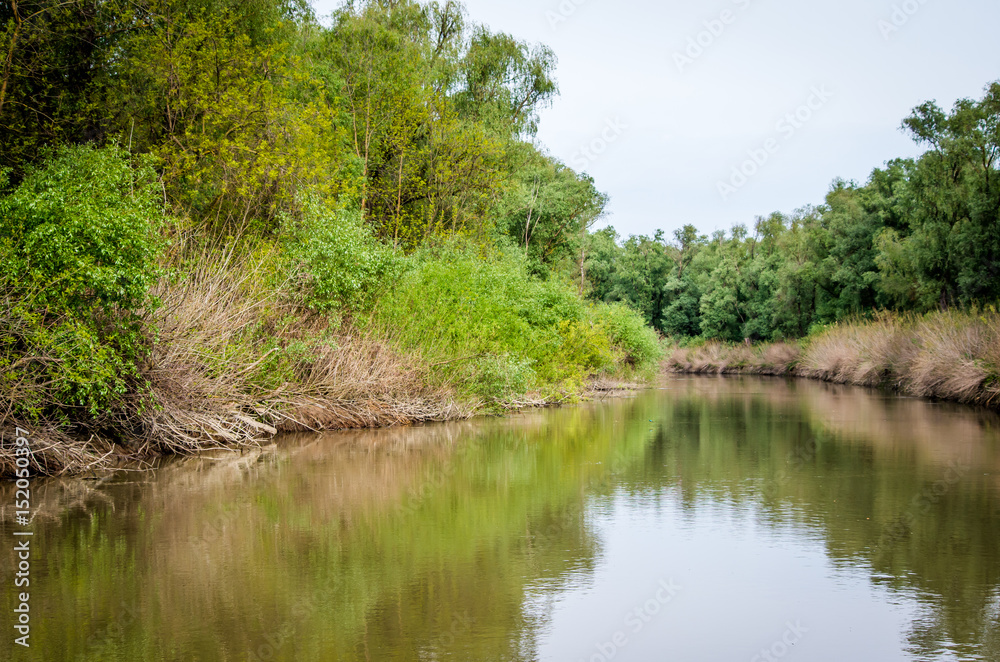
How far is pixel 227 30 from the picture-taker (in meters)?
20.5

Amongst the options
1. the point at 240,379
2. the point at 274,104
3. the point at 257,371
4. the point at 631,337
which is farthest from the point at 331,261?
the point at 631,337

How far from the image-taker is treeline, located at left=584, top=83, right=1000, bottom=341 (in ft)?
133

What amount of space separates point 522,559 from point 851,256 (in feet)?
190

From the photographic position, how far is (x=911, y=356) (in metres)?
34.5

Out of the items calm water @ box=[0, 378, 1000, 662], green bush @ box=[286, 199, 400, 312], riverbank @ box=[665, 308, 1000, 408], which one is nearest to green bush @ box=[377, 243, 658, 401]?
green bush @ box=[286, 199, 400, 312]

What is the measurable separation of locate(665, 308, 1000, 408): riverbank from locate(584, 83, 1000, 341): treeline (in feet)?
12.3

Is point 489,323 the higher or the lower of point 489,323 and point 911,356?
the higher

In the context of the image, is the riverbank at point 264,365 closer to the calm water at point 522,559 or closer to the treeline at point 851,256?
the calm water at point 522,559

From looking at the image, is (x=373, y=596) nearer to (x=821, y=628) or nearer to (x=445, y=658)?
(x=445, y=658)

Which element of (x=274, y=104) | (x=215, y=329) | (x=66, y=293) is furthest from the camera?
(x=274, y=104)

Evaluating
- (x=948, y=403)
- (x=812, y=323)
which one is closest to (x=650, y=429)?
(x=948, y=403)

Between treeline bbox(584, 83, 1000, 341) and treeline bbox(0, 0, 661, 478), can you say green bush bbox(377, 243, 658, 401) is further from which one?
treeline bbox(584, 83, 1000, 341)

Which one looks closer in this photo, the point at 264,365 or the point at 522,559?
the point at 522,559

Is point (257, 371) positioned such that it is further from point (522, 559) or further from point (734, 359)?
point (734, 359)
